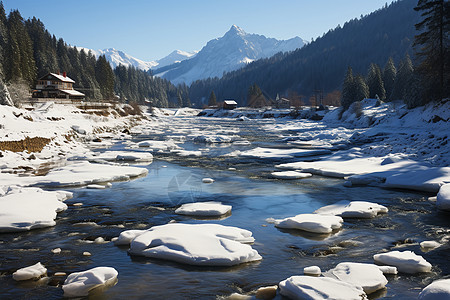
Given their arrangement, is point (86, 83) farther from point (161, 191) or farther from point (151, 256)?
point (151, 256)

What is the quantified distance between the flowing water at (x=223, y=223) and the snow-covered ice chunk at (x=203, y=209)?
358 mm

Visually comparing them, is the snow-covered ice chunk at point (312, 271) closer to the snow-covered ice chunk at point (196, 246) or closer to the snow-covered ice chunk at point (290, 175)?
the snow-covered ice chunk at point (196, 246)

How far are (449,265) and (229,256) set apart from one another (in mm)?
5114

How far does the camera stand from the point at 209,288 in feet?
23.5

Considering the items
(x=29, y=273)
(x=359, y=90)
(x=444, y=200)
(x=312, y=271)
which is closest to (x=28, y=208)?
(x=29, y=273)

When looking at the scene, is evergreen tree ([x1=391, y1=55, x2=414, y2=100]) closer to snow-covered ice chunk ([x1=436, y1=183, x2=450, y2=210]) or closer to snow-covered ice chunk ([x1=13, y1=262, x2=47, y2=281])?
snow-covered ice chunk ([x1=436, y1=183, x2=450, y2=210])

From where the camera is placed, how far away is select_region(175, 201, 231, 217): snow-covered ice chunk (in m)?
12.3

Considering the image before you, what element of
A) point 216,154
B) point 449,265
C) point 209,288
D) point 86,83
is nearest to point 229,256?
point 209,288

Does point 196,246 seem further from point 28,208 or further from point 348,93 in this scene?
point 348,93

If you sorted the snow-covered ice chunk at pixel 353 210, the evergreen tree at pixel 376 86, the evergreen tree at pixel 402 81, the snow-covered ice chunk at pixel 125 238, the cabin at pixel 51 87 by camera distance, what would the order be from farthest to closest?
the evergreen tree at pixel 376 86 < the cabin at pixel 51 87 < the evergreen tree at pixel 402 81 < the snow-covered ice chunk at pixel 353 210 < the snow-covered ice chunk at pixel 125 238

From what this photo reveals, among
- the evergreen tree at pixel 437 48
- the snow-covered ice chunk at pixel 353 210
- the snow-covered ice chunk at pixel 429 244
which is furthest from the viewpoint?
the evergreen tree at pixel 437 48

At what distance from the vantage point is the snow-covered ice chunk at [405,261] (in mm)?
7852

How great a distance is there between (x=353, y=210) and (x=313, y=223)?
92.3 inches

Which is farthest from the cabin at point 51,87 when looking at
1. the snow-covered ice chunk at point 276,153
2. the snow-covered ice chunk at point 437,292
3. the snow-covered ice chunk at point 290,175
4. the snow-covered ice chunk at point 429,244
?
the snow-covered ice chunk at point 437,292
